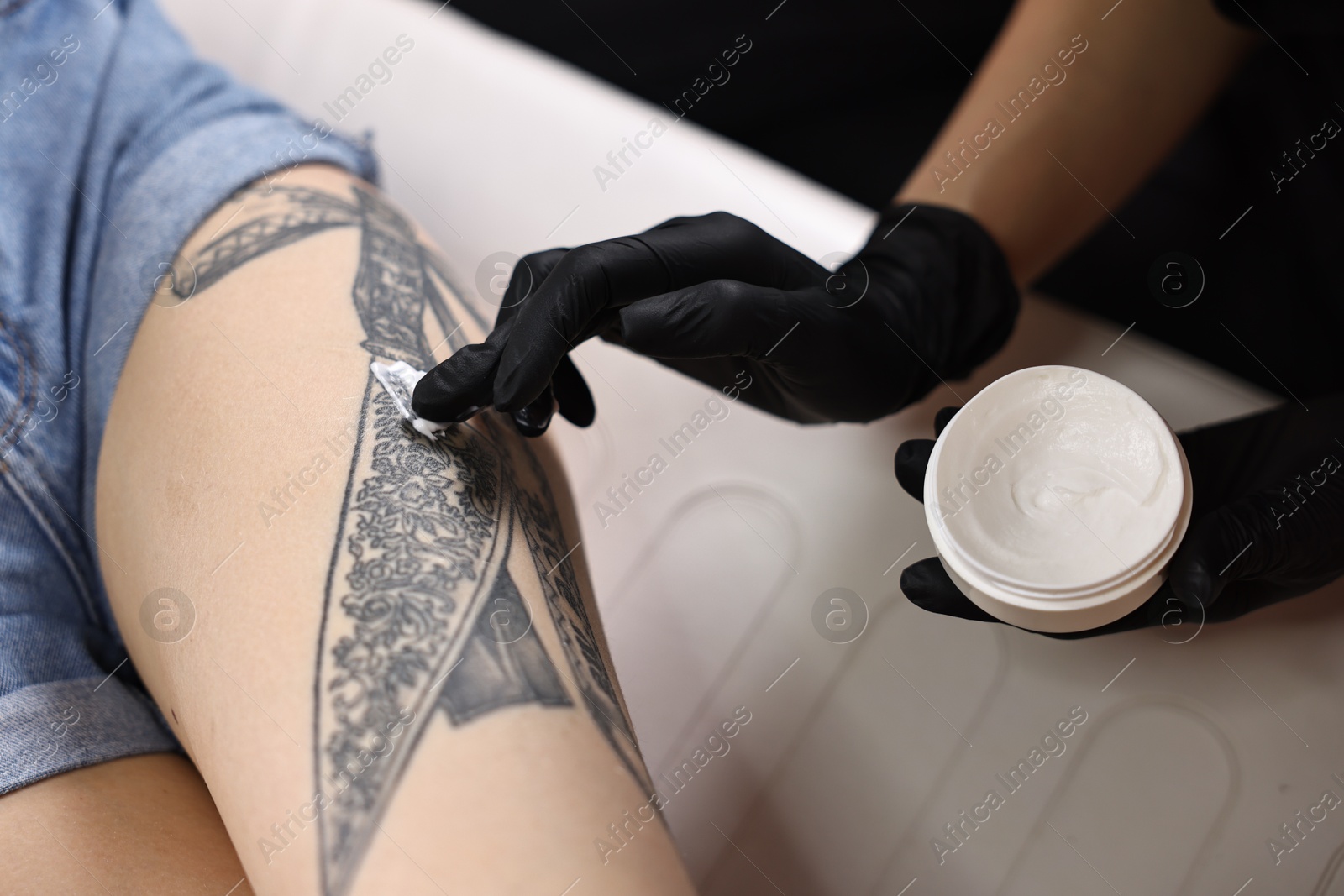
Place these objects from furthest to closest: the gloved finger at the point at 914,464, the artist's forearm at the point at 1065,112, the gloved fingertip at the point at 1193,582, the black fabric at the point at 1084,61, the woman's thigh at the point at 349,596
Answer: the black fabric at the point at 1084,61, the artist's forearm at the point at 1065,112, the gloved finger at the point at 914,464, the gloved fingertip at the point at 1193,582, the woman's thigh at the point at 349,596

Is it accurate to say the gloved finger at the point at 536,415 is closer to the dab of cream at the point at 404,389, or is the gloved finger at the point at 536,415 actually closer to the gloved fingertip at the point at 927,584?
the dab of cream at the point at 404,389

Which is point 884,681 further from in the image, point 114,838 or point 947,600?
point 114,838

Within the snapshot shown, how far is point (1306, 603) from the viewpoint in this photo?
92cm

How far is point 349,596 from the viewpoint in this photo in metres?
0.70

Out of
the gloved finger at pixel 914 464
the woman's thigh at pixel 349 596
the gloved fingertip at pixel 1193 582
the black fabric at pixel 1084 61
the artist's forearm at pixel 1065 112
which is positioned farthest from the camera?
the black fabric at pixel 1084 61

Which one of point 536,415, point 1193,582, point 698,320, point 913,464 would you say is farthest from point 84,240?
point 1193,582

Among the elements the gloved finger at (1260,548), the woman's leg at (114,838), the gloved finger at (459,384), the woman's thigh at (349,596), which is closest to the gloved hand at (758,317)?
the gloved finger at (459,384)

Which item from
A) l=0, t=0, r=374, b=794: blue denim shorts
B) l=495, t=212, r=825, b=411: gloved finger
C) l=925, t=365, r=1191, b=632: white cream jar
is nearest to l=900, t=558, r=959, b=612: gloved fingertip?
l=925, t=365, r=1191, b=632: white cream jar

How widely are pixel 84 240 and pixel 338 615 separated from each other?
2.49 ft

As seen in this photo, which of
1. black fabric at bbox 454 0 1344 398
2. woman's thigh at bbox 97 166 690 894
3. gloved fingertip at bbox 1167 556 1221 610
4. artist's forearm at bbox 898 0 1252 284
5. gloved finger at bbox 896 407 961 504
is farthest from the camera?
black fabric at bbox 454 0 1344 398

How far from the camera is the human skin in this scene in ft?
2.02

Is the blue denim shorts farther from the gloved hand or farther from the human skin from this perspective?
the gloved hand

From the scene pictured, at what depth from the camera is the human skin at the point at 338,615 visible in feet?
2.02

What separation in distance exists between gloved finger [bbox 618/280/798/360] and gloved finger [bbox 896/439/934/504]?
8.2 inches
